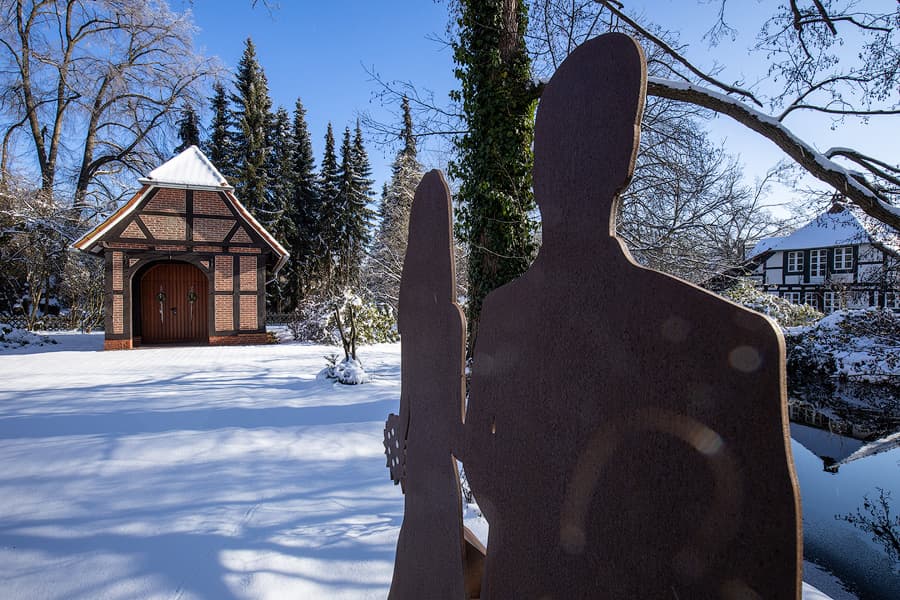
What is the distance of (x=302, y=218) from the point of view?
29.2 meters

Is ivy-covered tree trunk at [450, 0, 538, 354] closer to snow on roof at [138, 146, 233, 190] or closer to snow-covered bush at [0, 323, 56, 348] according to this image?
snow on roof at [138, 146, 233, 190]

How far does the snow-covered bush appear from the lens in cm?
1346

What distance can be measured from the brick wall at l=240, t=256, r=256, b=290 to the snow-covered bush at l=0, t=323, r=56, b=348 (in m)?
6.13

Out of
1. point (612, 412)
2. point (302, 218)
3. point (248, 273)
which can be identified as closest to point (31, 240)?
point (248, 273)

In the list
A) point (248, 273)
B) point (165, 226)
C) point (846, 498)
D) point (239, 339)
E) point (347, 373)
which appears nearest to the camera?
point (846, 498)

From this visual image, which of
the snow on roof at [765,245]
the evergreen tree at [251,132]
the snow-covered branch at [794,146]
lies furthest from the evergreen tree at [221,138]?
the snow on roof at [765,245]

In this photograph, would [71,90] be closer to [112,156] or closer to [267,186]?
[112,156]

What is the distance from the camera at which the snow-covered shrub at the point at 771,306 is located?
11.4 m

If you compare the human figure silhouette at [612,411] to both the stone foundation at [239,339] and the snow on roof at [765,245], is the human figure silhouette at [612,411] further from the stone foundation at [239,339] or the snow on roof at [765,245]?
the snow on roof at [765,245]

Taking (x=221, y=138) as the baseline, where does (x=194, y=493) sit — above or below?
below

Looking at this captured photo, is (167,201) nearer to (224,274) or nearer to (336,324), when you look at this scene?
(224,274)

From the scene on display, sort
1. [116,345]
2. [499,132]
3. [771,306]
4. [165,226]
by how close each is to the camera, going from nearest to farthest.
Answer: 1. [499,132]
2. [771,306]
3. [116,345]
4. [165,226]

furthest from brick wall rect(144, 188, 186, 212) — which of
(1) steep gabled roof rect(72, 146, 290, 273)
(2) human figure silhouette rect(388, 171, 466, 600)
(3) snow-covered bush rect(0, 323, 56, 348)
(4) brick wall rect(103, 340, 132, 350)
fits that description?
Result: (2) human figure silhouette rect(388, 171, 466, 600)

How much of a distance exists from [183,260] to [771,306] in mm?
16930
